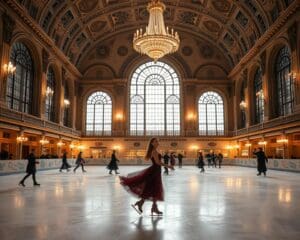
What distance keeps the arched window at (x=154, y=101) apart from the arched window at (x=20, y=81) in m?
14.0

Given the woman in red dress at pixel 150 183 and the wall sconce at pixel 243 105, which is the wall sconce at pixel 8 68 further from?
the wall sconce at pixel 243 105

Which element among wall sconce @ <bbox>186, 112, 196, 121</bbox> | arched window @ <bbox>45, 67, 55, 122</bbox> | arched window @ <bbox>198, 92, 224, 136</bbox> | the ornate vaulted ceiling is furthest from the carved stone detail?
arched window @ <bbox>198, 92, 224, 136</bbox>

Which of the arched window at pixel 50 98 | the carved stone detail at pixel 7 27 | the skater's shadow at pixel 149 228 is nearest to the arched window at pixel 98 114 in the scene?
the arched window at pixel 50 98

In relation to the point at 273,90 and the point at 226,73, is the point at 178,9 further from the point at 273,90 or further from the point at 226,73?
the point at 273,90

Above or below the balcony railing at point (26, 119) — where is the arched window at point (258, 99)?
above

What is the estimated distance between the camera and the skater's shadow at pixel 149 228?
13.4ft

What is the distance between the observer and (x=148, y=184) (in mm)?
5461

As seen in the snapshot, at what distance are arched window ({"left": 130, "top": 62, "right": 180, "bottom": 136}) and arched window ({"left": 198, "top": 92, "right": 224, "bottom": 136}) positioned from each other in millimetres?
2890

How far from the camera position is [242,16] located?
27797 mm

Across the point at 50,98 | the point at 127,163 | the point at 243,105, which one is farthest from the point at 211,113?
the point at 50,98

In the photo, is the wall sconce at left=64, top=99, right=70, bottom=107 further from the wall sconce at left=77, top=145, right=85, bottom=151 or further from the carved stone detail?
the carved stone detail

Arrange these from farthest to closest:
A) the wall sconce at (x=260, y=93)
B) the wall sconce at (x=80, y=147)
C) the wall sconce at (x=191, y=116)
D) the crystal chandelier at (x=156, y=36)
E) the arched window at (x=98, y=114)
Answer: the arched window at (x=98, y=114) < the wall sconce at (x=191, y=116) < the wall sconce at (x=80, y=147) < the wall sconce at (x=260, y=93) < the crystal chandelier at (x=156, y=36)

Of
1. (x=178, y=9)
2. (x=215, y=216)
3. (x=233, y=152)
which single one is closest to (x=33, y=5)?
(x=178, y=9)

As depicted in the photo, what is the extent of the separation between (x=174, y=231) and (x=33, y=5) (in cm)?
2278
